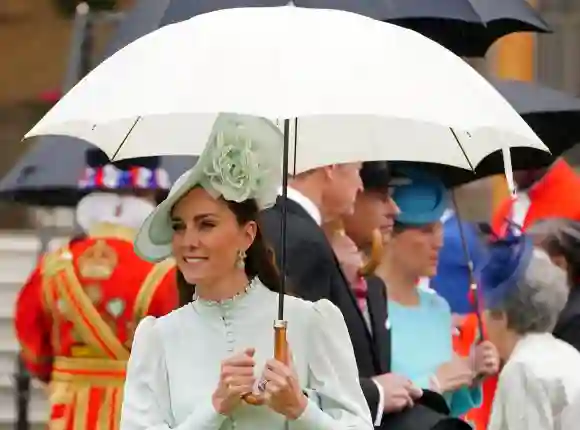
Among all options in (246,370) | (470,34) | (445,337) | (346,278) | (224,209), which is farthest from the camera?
(470,34)

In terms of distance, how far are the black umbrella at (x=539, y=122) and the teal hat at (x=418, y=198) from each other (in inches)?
24.9

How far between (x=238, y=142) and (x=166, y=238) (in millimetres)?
352

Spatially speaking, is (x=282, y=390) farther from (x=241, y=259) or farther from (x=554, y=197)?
(x=554, y=197)

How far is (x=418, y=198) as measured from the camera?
6.67 metres

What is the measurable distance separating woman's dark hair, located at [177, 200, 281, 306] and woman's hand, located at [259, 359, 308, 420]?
14.5 inches

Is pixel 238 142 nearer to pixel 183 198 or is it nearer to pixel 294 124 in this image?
pixel 183 198

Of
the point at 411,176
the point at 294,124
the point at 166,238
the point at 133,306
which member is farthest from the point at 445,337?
the point at 166,238

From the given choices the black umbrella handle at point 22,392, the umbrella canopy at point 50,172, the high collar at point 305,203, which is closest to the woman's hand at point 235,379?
the high collar at point 305,203

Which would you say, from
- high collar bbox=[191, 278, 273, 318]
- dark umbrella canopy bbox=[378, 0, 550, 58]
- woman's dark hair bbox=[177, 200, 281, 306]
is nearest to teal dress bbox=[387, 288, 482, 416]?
dark umbrella canopy bbox=[378, 0, 550, 58]

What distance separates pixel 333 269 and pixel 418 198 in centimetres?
126

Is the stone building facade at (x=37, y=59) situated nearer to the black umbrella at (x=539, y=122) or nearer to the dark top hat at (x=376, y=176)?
the black umbrella at (x=539, y=122)

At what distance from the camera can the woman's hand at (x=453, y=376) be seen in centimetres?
609

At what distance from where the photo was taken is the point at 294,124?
16.4ft

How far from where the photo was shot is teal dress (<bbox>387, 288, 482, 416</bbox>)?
6.15 metres
